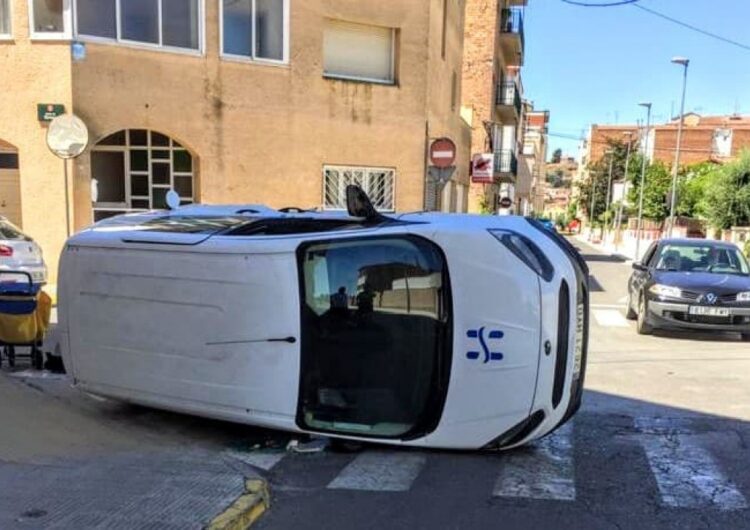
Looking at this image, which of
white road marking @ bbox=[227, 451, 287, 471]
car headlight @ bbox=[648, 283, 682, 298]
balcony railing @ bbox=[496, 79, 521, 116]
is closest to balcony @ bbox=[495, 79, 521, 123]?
balcony railing @ bbox=[496, 79, 521, 116]

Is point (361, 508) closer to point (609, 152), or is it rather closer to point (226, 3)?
point (226, 3)

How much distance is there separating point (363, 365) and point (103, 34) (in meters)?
→ 12.6

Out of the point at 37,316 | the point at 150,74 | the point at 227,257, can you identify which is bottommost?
the point at 37,316

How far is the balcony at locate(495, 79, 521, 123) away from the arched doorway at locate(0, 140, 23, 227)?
26849mm

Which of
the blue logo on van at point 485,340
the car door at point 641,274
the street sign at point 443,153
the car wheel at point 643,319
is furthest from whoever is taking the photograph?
the street sign at point 443,153

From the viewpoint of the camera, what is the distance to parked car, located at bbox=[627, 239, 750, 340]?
10367mm

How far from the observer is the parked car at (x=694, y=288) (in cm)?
1037

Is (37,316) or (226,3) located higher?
(226,3)

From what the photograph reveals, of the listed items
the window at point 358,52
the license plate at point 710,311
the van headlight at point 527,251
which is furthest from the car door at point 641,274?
the window at point 358,52

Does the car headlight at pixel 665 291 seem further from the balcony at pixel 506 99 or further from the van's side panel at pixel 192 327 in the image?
the balcony at pixel 506 99

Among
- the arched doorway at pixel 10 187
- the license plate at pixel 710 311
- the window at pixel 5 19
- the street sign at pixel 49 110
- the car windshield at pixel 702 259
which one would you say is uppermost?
the window at pixel 5 19

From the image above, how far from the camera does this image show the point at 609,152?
74.6 metres

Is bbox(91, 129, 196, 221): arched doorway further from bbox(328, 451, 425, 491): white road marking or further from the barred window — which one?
bbox(328, 451, 425, 491): white road marking

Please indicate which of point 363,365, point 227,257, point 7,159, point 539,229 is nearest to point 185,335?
point 227,257
